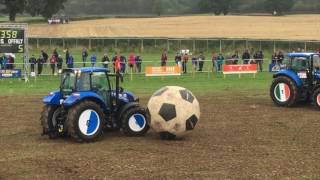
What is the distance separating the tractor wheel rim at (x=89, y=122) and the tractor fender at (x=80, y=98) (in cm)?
32

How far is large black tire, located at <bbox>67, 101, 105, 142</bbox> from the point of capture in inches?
499

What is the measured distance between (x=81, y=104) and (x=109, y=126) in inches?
55.0

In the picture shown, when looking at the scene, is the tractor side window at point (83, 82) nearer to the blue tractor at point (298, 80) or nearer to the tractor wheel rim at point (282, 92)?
the blue tractor at point (298, 80)

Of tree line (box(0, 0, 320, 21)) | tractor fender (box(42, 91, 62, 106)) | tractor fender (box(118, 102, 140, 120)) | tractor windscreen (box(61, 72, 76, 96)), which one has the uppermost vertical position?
tree line (box(0, 0, 320, 21))

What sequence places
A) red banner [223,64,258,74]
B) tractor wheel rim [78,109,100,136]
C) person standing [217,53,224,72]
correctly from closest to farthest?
1. tractor wheel rim [78,109,100,136]
2. red banner [223,64,258,74]
3. person standing [217,53,224,72]

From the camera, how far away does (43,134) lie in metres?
13.8

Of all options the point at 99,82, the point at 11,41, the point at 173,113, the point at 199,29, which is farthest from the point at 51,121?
the point at 199,29

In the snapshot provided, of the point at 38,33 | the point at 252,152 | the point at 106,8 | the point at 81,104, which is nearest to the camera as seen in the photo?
the point at 252,152

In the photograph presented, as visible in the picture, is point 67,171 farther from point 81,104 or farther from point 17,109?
point 17,109

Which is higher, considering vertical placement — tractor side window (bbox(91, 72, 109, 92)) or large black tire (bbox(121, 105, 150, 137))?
tractor side window (bbox(91, 72, 109, 92))

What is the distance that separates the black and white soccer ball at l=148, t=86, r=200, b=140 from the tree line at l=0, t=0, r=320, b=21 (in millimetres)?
80725

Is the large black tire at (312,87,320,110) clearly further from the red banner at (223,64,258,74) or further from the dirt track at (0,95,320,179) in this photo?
the red banner at (223,64,258,74)

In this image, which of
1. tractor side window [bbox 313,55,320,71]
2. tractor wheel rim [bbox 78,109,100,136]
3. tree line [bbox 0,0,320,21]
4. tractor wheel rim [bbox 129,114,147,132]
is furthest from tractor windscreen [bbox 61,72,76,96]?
tree line [bbox 0,0,320,21]

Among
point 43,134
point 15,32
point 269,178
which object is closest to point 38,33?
point 15,32
